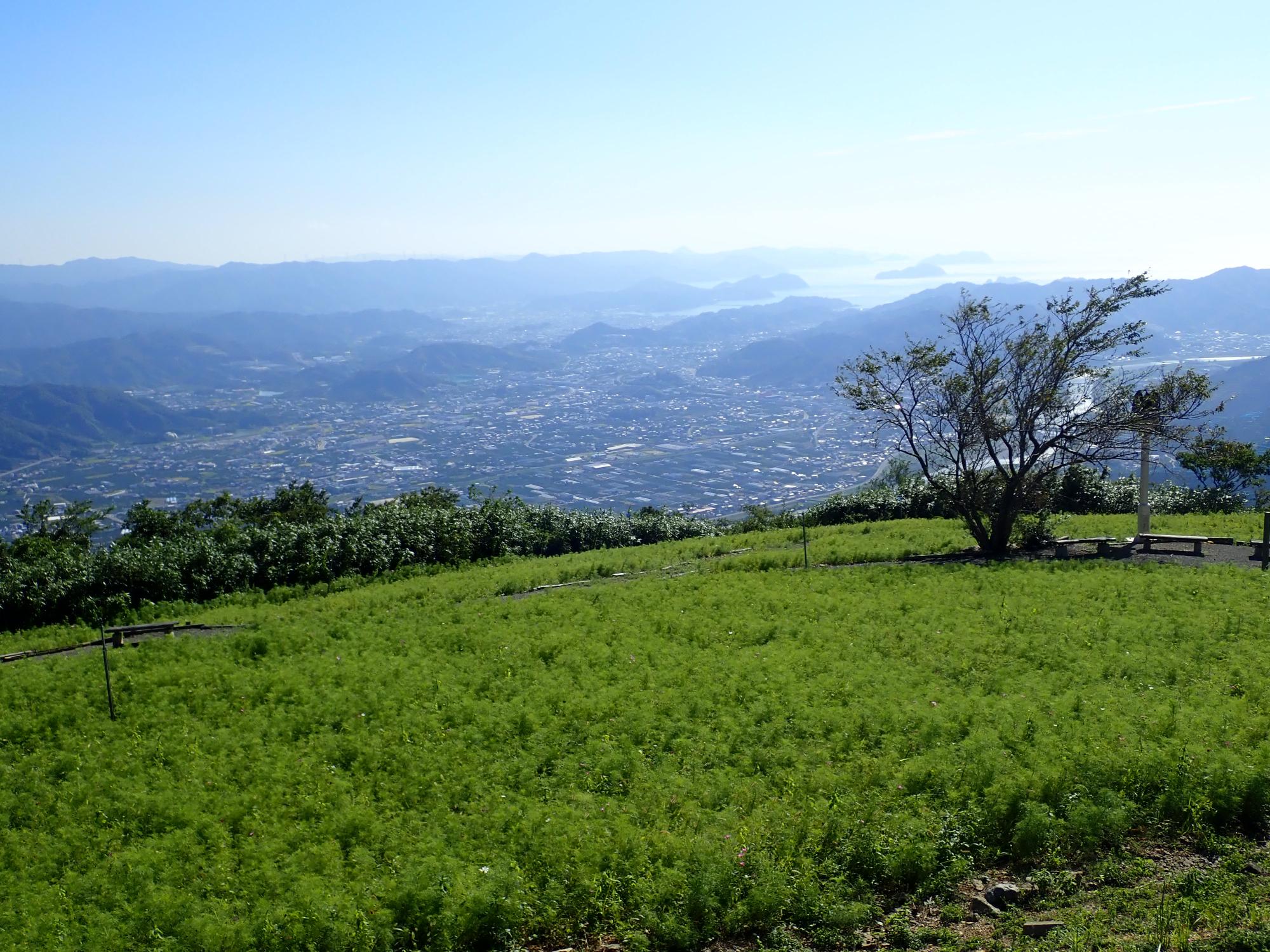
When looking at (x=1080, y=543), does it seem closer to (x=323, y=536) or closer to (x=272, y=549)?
(x=323, y=536)

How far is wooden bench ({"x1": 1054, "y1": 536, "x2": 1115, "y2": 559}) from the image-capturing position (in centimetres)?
2261

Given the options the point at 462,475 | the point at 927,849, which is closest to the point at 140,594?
the point at 927,849

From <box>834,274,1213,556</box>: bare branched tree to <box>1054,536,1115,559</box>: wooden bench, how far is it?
4.58 ft

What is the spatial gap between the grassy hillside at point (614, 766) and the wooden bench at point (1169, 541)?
411 centimetres

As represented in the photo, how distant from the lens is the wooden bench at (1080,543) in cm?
2261

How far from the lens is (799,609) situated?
17656mm

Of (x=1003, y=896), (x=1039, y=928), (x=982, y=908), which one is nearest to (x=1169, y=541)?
(x=1003, y=896)

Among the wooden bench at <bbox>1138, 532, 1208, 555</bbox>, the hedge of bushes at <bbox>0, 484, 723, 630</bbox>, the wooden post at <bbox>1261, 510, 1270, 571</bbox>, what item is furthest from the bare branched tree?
the hedge of bushes at <bbox>0, 484, 723, 630</bbox>

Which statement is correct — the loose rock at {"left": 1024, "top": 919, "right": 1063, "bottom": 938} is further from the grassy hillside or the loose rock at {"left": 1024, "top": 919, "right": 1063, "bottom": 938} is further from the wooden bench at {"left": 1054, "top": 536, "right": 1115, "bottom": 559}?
the wooden bench at {"left": 1054, "top": 536, "right": 1115, "bottom": 559}

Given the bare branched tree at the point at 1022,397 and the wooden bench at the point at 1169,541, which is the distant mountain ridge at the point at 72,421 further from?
the wooden bench at the point at 1169,541

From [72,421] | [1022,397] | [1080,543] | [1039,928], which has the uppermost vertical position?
[1022,397]

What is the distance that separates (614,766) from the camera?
11.0 metres

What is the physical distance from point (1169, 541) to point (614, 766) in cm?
1856

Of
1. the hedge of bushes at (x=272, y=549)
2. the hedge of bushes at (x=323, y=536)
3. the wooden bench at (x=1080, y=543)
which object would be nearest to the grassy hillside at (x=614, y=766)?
the wooden bench at (x=1080, y=543)
